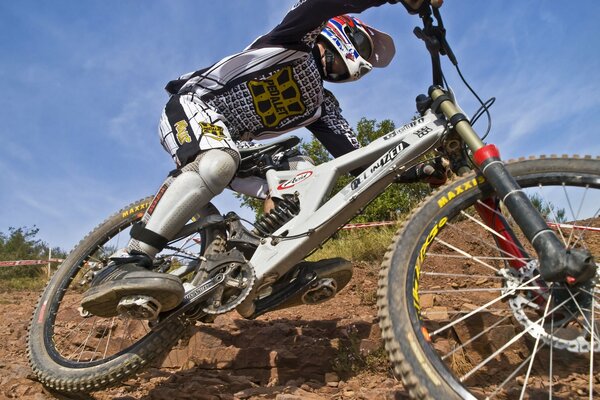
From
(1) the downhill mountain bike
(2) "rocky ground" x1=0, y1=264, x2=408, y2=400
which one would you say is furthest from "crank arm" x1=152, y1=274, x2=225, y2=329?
(2) "rocky ground" x1=0, y1=264, x2=408, y2=400

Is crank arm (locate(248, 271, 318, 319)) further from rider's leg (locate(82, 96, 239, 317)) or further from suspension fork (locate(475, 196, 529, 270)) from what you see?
suspension fork (locate(475, 196, 529, 270))

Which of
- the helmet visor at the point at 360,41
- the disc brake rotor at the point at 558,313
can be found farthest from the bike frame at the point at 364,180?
the helmet visor at the point at 360,41

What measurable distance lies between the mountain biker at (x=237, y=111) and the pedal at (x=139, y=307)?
31 millimetres

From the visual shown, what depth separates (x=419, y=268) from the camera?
2064mm

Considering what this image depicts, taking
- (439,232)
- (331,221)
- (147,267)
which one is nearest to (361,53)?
(331,221)

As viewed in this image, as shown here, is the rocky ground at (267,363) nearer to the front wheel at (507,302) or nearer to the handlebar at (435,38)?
the front wheel at (507,302)

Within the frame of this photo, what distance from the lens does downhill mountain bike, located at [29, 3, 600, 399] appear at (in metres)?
1.90

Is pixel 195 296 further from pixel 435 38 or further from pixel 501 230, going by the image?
pixel 435 38

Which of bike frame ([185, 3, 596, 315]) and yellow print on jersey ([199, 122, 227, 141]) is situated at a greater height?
yellow print on jersey ([199, 122, 227, 141])

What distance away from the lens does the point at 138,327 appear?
13.8ft

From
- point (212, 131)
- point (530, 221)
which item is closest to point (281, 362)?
point (212, 131)

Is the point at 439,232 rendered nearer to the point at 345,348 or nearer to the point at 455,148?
the point at 455,148

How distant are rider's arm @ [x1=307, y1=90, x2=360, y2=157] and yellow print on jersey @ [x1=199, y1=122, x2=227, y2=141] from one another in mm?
1036

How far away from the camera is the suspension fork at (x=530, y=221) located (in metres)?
1.80
